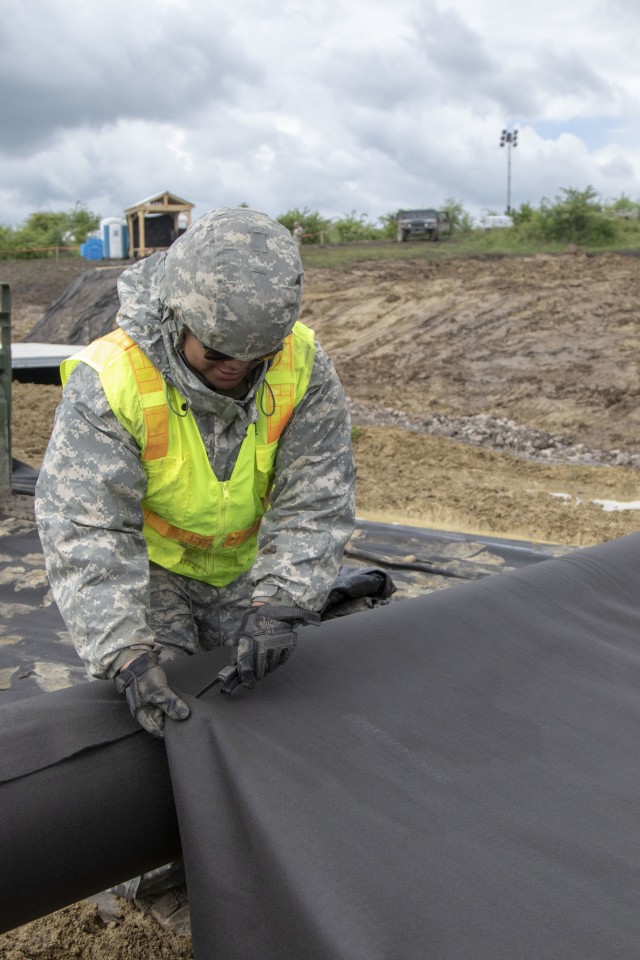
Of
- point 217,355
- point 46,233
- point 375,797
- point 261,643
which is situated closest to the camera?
point 375,797

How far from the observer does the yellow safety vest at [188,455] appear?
2.21 metres

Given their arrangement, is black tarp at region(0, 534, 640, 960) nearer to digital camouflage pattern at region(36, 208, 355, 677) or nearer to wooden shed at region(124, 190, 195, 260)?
digital camouflage pattern at region(36, 208, 355, 677)

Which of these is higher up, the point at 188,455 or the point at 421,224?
the point at 421,224

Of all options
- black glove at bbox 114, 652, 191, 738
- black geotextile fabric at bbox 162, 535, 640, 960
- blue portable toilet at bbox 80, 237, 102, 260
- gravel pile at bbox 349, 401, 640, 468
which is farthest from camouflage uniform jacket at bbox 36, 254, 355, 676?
blue portable toilet at bbox 80, 237, 102, 260

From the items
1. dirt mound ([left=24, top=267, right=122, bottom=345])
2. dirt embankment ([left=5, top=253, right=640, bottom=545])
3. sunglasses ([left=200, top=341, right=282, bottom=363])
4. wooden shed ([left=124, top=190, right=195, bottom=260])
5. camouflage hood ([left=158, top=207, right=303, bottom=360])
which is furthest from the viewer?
wooden shed ([left=124, top=190, right=195, bottom=260])

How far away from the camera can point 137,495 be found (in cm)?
228

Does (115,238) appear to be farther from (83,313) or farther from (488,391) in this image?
(488,391)

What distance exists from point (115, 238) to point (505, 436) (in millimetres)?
14019

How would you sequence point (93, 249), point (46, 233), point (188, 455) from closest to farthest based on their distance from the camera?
point (188, 455)
point (93, 249)
point (46, 233)

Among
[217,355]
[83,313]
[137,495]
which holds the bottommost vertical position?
[137,495]

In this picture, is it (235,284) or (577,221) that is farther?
(577,221)

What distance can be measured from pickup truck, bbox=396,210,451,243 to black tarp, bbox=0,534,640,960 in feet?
63.0

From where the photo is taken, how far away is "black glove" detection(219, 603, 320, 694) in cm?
190

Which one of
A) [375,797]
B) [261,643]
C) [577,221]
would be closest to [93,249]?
[577,221]
